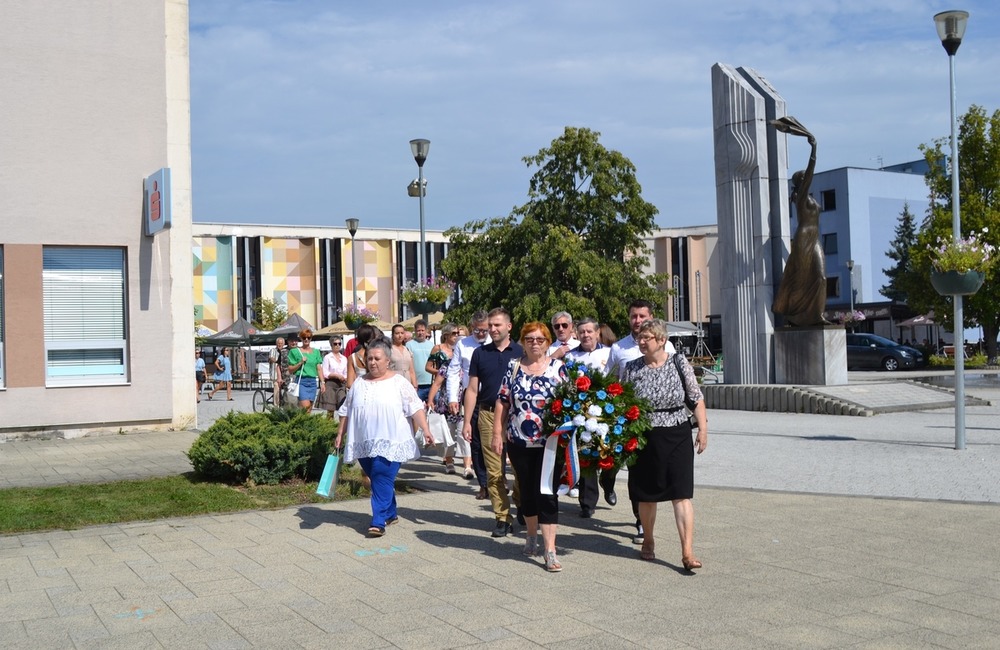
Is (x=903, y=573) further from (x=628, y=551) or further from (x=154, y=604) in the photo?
(x=154, y=604)

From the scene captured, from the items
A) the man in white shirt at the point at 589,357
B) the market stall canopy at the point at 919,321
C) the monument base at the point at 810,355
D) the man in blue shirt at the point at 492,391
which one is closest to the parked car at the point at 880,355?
the market stall canopy at the point at 919,321

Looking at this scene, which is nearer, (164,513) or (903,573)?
(903,573)

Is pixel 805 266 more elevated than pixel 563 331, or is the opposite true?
pixel 805 266

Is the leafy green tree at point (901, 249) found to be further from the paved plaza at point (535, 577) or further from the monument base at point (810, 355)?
the paved plaza at point (535, 577)

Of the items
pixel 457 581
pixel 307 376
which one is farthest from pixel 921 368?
pixel 457 581

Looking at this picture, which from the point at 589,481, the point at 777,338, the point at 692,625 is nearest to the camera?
the point at 692,625

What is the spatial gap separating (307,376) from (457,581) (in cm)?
865

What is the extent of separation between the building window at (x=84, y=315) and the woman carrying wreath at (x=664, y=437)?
38.6ft

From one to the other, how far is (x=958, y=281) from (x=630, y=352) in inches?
268

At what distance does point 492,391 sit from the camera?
29.3 ft

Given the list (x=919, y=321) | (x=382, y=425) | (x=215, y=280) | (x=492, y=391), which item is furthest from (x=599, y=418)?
(x=215, y=280)

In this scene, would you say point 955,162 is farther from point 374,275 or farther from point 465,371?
point 374,275

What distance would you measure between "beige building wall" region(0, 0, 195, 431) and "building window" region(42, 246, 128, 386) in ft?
0.58

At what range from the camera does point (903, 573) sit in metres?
6.58
